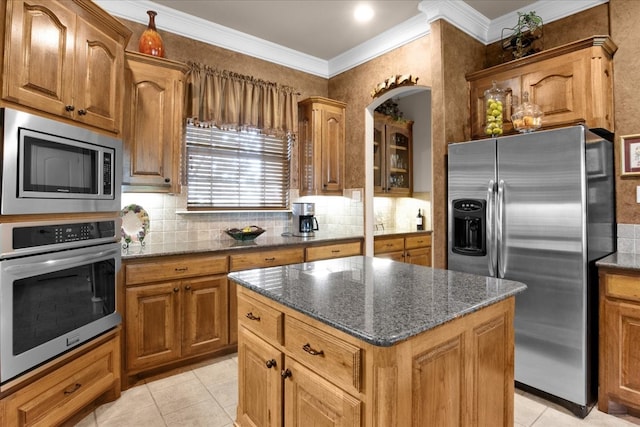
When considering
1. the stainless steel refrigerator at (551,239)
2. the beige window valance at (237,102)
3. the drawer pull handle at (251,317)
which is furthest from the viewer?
the beige window valance at (237,102)

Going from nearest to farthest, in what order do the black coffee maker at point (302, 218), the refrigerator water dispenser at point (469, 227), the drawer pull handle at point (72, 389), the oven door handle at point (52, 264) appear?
the oven door handle at point (52, 264) < the drawer pull handle at point (72, 389) < the refrigerator water dispenser at point (469, 227) < the black coffee maker at point (302, 218)

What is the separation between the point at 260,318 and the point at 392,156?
3861mm

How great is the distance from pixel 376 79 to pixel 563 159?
2.11 m

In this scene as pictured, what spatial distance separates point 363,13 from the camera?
3.17 meters

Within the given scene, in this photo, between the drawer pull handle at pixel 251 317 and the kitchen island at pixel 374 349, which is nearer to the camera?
the kitchen island at pixel 374 349

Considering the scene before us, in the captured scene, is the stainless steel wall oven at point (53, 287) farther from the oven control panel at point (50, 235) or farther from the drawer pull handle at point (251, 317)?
the drawer pull handle at point (251, 317)

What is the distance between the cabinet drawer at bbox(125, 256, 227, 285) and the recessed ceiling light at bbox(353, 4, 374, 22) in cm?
251

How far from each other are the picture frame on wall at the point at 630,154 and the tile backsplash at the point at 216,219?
2.29m

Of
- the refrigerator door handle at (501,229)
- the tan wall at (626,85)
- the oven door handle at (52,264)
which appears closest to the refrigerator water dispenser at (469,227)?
the refrigerator door handle at (501,229)

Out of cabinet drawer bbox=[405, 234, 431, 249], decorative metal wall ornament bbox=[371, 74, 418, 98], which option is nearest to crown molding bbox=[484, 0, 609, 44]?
decorative metal wall ornament bbox=[371, 74, 418, 98]

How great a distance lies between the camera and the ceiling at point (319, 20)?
2.96 metres

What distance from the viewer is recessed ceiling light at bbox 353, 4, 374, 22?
307 centimetres

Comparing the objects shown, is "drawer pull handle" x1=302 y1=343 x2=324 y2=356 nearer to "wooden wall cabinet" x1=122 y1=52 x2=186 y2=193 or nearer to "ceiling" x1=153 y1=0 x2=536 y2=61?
"wooden wall cabinet" x1=122 y1=52 x2=186 y2=193

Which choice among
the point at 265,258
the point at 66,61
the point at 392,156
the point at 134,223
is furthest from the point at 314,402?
the point at 392,156
